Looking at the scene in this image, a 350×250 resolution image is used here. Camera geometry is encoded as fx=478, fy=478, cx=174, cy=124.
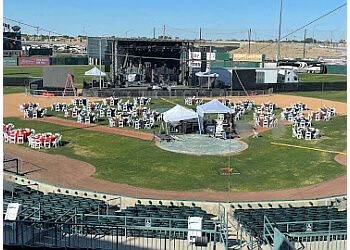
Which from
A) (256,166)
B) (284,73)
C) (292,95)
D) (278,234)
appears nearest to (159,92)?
(292,95)

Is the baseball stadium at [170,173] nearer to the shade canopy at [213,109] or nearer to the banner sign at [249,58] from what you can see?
the shade canopy at [213,109]

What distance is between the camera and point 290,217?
13750 millimetres

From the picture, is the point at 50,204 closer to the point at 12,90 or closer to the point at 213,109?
the point at 213,109

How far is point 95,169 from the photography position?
21844mm

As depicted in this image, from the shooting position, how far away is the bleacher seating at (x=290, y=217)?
12.7 metres

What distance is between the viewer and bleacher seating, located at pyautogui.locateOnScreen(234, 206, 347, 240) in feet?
41.6

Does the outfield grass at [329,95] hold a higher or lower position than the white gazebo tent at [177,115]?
higher

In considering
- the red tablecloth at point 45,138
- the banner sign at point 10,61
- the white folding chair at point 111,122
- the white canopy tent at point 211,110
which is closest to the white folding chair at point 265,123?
the white canopy tent at point 211,110

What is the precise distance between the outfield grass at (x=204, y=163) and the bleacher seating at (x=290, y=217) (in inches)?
174

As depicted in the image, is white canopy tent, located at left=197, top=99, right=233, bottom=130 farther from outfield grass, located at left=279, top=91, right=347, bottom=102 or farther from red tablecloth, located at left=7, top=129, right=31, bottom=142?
outfield grass, located at left=279, top=91, right=347, bottom=102

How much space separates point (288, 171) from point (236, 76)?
3151cm

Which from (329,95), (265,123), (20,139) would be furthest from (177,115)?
(329,95)

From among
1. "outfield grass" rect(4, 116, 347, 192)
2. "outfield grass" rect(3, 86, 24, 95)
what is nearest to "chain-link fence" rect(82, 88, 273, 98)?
"outfield grass" rect(3, 86, 24, 95)

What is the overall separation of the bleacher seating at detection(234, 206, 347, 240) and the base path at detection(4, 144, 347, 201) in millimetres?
2805
